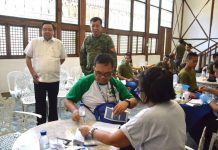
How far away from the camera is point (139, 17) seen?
10.1 meters

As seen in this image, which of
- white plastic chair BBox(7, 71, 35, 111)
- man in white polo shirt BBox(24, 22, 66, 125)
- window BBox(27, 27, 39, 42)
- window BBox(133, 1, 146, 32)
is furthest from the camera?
window BBox(133, 1, 146, 32)

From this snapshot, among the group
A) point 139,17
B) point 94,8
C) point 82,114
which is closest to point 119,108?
point 82,114

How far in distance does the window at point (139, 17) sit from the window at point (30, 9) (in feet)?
14.4

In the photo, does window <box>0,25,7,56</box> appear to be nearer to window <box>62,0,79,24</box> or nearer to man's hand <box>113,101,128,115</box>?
window <box>62,0,79,24</box>

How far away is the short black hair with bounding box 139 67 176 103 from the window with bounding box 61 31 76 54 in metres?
5.97

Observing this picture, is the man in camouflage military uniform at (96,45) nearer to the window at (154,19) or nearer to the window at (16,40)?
the window at (16,40)

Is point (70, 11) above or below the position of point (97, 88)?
above

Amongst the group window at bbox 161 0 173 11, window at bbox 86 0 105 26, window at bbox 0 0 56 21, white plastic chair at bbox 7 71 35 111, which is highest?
window at bbox 161 0 173 11

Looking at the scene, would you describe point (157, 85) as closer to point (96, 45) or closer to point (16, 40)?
point (96, 45)

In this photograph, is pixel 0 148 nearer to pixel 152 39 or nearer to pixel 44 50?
pixel 44 50

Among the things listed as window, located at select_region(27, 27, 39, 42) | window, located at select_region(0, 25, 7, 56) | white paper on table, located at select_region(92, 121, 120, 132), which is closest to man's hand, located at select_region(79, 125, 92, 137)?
white paper on table, located at select_region(92, 121, 120, 132)

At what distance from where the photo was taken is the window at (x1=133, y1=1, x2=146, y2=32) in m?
9.83

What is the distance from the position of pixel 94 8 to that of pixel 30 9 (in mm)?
2484

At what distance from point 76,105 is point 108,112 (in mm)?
315
